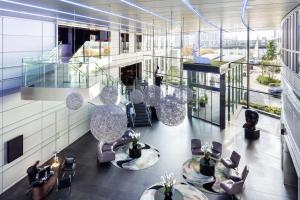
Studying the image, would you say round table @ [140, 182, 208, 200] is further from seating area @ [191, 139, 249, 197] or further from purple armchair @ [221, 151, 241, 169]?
purple armchair @ [221, 151, 241, 169]

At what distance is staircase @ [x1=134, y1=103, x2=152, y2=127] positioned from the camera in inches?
726

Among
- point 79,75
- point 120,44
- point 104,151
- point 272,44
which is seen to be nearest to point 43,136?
point 104,151

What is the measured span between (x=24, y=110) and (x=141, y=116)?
9375mm

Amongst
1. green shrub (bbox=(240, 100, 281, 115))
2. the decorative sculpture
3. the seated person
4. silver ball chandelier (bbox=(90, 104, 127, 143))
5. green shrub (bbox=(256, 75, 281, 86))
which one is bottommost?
the seated person

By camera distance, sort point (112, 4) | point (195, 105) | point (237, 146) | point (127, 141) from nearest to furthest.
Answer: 1. point (112, 4)
2. point (237, 146)
3. point (127, 141)
4. point (195, 105)

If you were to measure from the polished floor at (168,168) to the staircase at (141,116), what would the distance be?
1.00m

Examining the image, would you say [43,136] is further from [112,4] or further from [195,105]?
[195,105]

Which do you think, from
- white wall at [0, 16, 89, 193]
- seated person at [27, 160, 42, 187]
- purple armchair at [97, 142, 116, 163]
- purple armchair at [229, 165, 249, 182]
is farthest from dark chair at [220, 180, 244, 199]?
white wall at [0, 16, 89, 193]

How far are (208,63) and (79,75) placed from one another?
8.60 m

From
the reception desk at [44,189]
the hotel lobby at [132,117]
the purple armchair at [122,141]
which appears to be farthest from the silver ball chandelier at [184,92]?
the purple armchair at [122,141]

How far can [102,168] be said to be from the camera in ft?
37.9

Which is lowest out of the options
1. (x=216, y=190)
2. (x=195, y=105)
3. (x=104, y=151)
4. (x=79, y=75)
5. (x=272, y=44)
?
(x=216, y=190)

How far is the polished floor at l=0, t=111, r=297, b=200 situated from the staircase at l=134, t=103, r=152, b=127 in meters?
1.00

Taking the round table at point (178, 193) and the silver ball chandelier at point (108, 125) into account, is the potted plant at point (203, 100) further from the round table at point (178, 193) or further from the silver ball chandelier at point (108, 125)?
the silver ball chandelier at point (108, 125)
